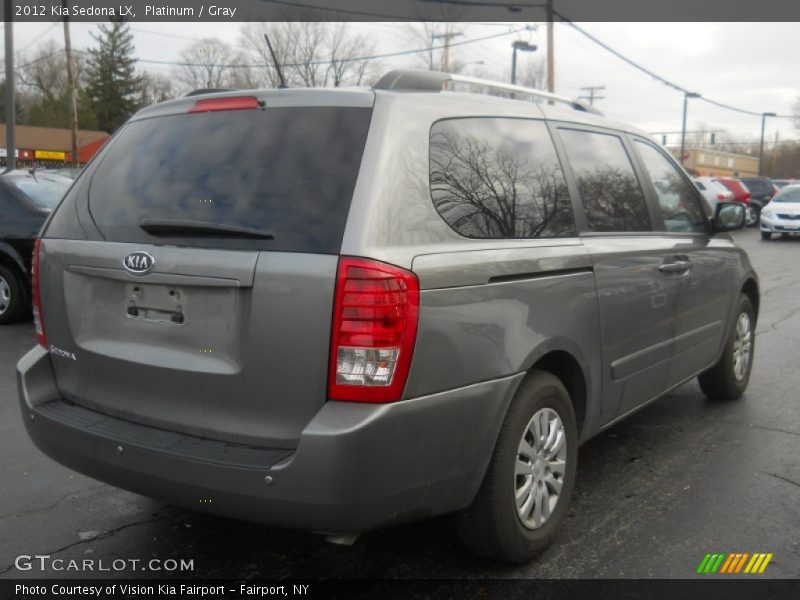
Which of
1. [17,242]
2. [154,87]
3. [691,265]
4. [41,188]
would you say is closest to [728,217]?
[691,265]

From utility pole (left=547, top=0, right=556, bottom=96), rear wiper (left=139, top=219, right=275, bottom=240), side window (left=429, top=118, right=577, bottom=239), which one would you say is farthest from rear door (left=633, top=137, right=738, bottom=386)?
utility pole (left=547, top=0, right=556, bottom=96)

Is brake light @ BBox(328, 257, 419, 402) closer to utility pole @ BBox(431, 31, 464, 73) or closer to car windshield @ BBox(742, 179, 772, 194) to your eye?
car windshield @ BBox(742, 179, 772, 194)

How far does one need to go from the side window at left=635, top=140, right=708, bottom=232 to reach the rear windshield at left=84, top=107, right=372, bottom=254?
7.74 ft

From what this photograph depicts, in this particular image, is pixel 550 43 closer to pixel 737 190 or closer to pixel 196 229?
pixel 737 190

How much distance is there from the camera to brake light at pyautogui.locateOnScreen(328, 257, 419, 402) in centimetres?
250

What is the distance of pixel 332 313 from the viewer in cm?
251

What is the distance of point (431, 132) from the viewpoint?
293 centimetres

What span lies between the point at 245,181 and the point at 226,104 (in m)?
0.42

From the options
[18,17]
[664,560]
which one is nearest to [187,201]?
[664,560]

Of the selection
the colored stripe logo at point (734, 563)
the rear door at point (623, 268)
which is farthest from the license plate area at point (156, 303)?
the colored stripe logo at point (734, 563)

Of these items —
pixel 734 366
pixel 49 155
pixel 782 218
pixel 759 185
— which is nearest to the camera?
pixel 734 366

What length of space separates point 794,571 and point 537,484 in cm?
109

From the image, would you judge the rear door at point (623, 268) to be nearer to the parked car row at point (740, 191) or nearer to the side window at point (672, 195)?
the side window at point (672, 195)

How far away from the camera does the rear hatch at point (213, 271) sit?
8.43ft
